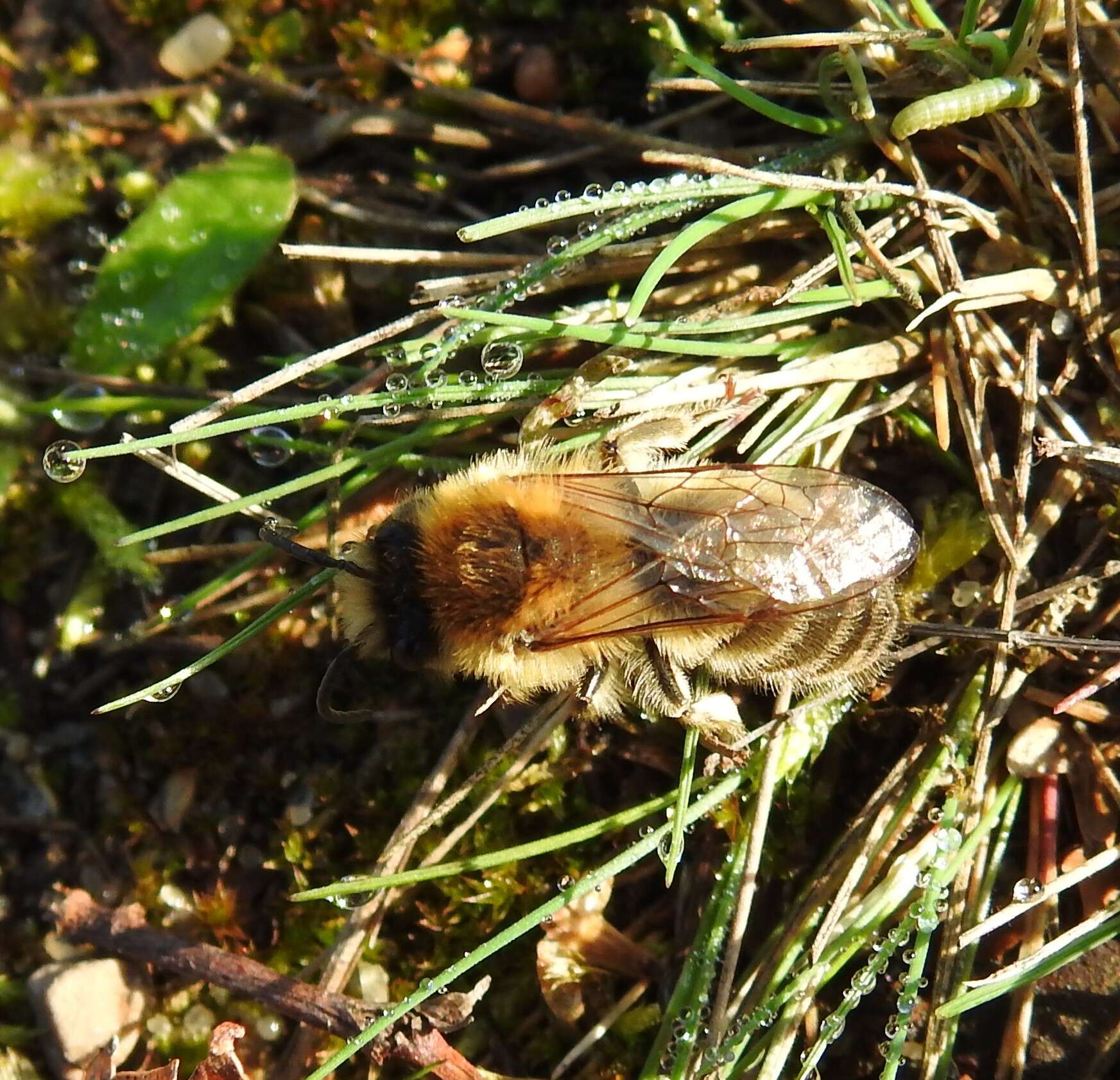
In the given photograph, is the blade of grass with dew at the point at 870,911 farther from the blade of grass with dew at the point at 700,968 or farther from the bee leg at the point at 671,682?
the bee leg at the point at 671,682

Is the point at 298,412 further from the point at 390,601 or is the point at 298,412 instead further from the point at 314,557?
the point at 390,601

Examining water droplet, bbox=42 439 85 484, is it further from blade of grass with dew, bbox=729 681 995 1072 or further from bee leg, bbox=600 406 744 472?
blade of grass with dew, bbox=729 681 995 1072

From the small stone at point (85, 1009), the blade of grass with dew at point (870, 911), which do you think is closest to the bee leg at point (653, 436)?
the blade of grass with dew at point (870, 911)

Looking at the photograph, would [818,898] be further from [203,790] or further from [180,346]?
[180,346]

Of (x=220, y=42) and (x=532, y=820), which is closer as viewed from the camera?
(x=532, y=820)

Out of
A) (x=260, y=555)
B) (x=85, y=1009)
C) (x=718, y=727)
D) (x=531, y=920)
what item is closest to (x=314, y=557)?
(x=260, y=555)

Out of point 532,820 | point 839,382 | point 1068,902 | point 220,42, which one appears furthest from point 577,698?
point 220,42

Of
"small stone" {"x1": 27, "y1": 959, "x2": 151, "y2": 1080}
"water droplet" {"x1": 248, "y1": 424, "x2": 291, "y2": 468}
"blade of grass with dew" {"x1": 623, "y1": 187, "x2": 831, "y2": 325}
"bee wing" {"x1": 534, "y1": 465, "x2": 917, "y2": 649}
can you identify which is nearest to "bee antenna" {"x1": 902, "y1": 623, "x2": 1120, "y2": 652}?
"bee wing" {"x1": 534, "y1": 465, "x2": 917, "y2": 649}

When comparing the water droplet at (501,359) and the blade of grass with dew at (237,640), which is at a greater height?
the water droplet at (501,359)
